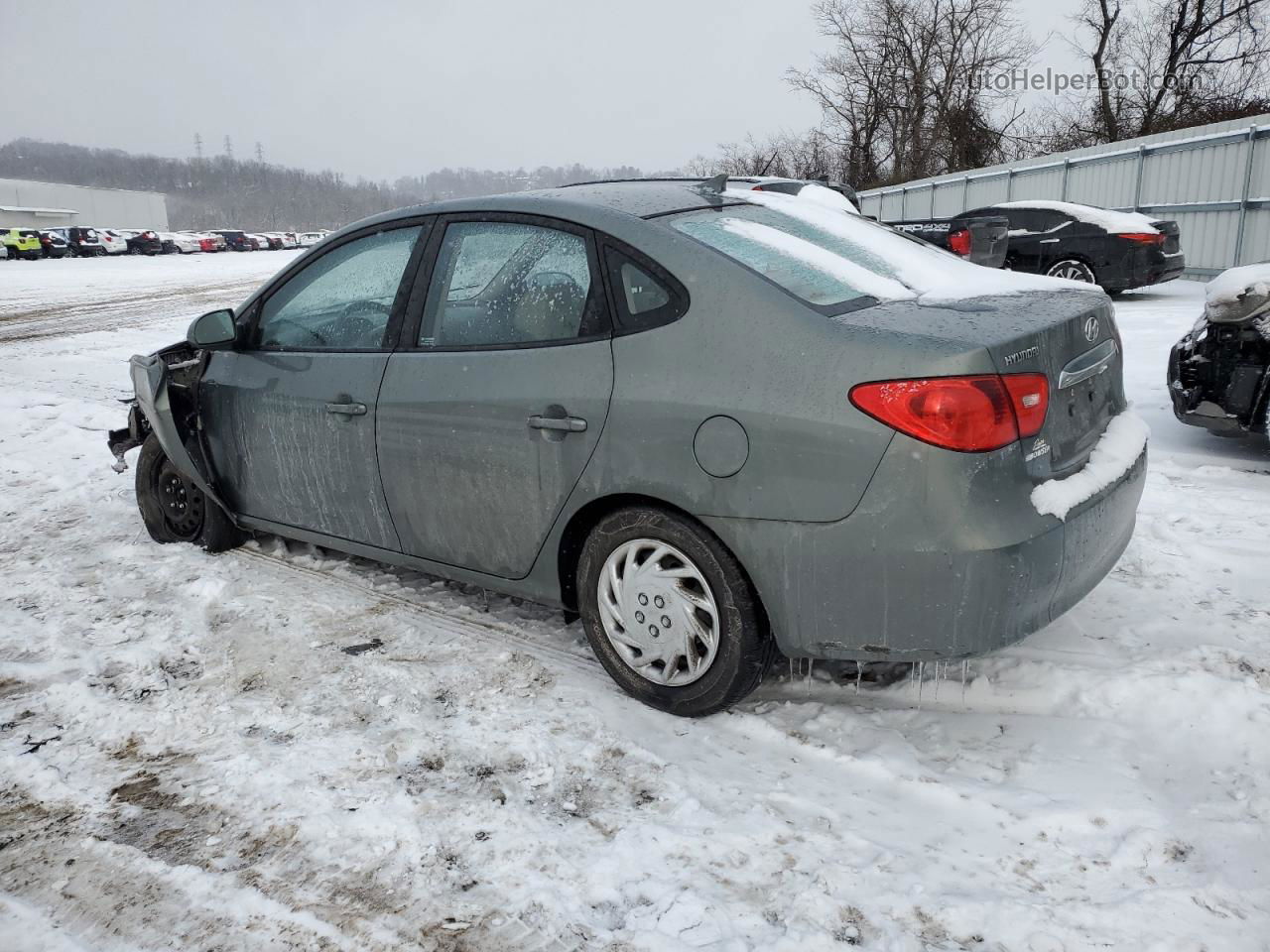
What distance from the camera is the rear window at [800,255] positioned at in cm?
282

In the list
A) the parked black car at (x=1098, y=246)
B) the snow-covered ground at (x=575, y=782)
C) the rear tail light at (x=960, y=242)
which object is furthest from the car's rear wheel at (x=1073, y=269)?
the snow-covered ground at (x=575, y=782)

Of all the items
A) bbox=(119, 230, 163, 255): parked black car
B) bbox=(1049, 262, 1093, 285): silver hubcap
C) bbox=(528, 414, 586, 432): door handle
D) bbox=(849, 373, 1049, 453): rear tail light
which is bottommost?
bbox=(528, 414, 586, 432): door handle

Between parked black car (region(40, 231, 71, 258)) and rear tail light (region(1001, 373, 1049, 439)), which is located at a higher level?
parked black car (region(40, 231, 71, 258))

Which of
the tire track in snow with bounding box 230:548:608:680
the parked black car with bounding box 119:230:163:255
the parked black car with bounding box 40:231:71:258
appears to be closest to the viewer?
the tire track in snow with bounding box 230:548:608:680

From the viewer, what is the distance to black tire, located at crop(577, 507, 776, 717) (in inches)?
109

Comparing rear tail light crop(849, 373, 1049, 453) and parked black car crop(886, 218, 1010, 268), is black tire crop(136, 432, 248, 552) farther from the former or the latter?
parked black car crop(886, 218, 1010, 268)

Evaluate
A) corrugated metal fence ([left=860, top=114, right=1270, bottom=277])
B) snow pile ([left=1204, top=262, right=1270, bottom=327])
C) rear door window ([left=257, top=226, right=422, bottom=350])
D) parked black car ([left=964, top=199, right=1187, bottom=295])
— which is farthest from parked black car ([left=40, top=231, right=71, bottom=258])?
snow pile ([left=1204, top=262, right=1270, bottom=327])

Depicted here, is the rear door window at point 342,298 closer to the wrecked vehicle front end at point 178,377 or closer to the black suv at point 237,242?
the wrecked vehicle front end at point 178,377

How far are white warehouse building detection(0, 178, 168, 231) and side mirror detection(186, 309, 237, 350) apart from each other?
91500mm

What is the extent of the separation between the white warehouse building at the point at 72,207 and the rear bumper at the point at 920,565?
94051mm

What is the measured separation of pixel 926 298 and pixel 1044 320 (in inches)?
13.7

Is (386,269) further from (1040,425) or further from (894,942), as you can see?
(894,942)

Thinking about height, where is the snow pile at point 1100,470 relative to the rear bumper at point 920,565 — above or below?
above

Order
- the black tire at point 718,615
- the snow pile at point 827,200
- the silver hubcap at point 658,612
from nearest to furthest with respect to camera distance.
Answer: the black tire at point 718,615, the silver hubcap at point 658,612, the snow pile at point 827,200
